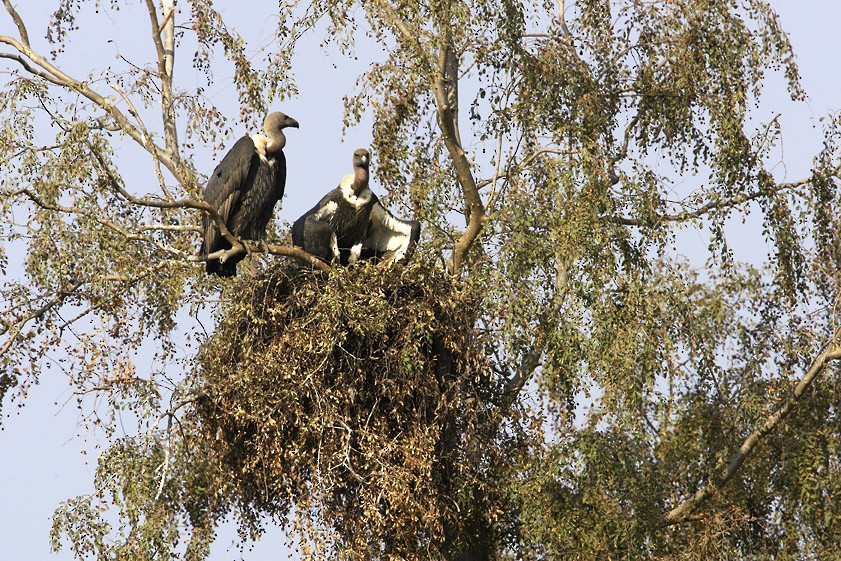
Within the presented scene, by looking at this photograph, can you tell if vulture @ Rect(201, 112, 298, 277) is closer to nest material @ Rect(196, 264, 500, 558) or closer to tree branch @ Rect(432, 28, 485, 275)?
nest material @ Rect(196, 264, 500, 558)

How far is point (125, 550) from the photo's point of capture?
38.7 ft

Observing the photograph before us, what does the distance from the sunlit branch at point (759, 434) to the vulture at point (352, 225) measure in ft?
10.2

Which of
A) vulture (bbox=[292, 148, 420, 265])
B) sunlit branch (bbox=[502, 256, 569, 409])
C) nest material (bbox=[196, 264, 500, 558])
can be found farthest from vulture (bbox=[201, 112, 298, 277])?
sunlit branch (bbox=[502, 256, 569, 409])

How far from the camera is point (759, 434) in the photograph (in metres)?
12.5

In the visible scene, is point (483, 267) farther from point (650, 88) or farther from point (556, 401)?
point (650, 88)

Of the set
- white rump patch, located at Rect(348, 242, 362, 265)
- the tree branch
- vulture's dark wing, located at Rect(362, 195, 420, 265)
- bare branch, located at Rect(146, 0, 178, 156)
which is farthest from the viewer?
bare branch, located at Rect(146, 0, 178, 156)

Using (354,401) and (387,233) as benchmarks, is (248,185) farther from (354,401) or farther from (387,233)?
(354,401)

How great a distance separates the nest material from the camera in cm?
1141

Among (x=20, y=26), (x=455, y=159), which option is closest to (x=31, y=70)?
(x=20, y=26)

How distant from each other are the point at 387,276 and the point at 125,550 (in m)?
2.95

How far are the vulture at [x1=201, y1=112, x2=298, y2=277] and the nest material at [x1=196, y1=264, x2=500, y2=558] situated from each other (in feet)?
4.13

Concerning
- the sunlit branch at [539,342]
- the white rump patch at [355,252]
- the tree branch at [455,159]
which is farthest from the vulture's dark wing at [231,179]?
the sunlit branch at [539,342]

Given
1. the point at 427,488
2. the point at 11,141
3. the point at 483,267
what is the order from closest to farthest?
the point at 427,488 → the point at 483,267 → the point at 11,141

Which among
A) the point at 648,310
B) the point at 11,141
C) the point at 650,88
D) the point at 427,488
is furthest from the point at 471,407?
the point at 11,141
